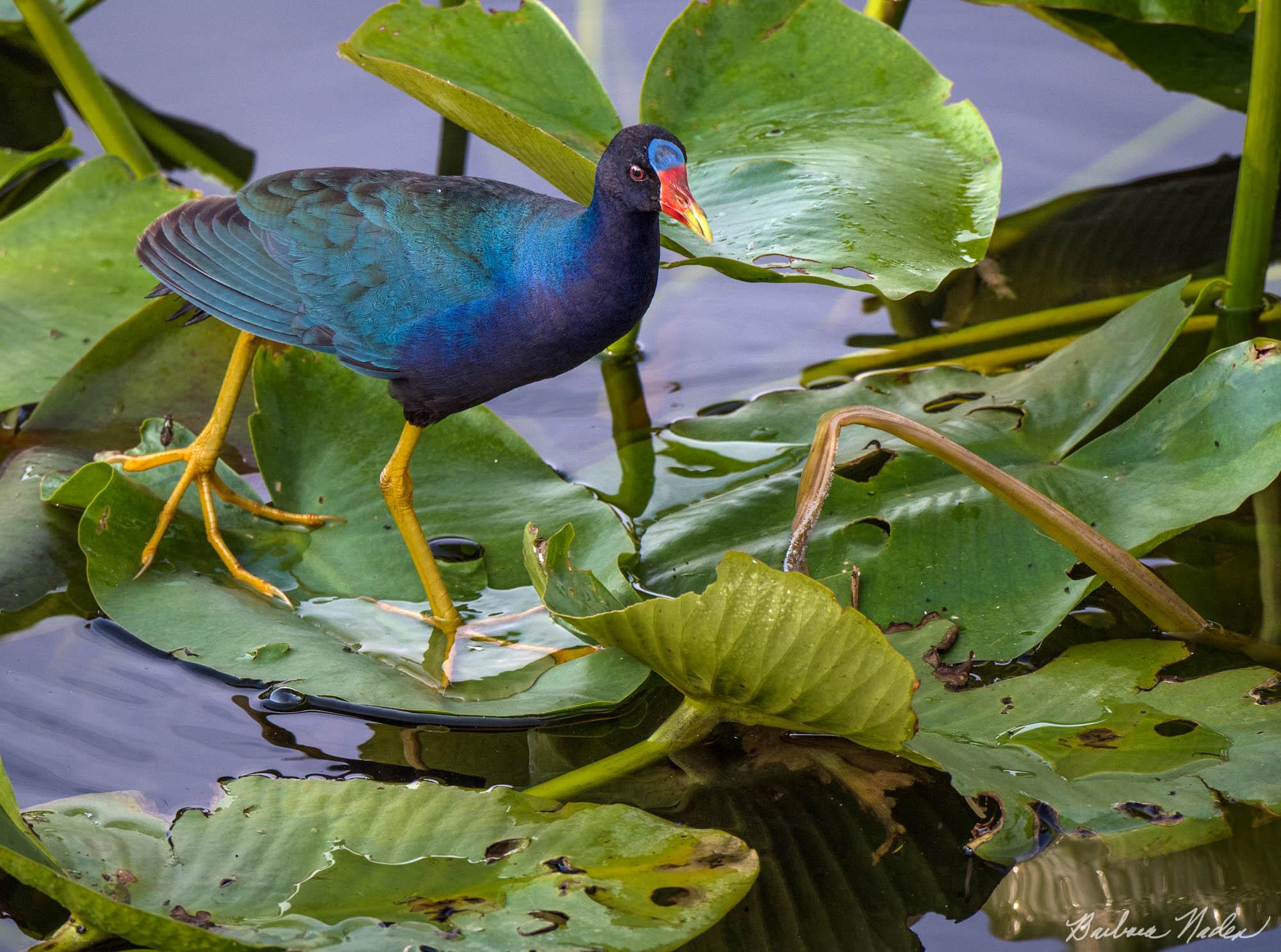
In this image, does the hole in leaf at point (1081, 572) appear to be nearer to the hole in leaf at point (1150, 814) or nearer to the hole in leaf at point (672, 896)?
the hole in leaf at point (1150, 814)

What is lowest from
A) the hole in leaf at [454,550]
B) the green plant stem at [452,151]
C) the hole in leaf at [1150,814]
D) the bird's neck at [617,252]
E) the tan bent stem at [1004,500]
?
the hole in leaf at [454,550]

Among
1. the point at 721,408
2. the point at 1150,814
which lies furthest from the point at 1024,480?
the point at 721,408

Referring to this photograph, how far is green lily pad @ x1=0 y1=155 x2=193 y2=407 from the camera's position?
2.13m

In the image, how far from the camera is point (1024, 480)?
1.62m

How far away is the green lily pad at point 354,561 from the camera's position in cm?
154

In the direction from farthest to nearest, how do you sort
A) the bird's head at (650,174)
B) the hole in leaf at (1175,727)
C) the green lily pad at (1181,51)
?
the green lily pad at (1181,51), the bird's head at (650,174), the hole in leaf at (1175,727)

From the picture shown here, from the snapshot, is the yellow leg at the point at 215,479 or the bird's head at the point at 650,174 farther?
the yellow leg at the point at 215,479

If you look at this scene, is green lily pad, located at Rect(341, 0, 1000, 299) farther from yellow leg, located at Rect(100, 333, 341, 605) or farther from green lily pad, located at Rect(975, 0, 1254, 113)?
green lily pad, located at Rect(975, 0, 1254, 113)

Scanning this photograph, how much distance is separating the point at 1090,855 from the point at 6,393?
5.63 ft

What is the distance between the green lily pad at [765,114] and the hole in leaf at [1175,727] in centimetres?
64

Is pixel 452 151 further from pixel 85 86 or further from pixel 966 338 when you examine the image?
pixel 966 338

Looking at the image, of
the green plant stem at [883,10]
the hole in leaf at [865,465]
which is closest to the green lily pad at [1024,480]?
the hole in leaf at [865,465]

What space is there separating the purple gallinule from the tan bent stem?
0.90ft

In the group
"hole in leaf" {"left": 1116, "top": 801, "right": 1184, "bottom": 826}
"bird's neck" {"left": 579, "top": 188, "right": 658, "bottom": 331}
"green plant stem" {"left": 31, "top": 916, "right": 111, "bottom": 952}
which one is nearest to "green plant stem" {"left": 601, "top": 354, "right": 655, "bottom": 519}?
"bird's neck" {"left": 579, "top": 188, "right": 658, "bottom": 331}
